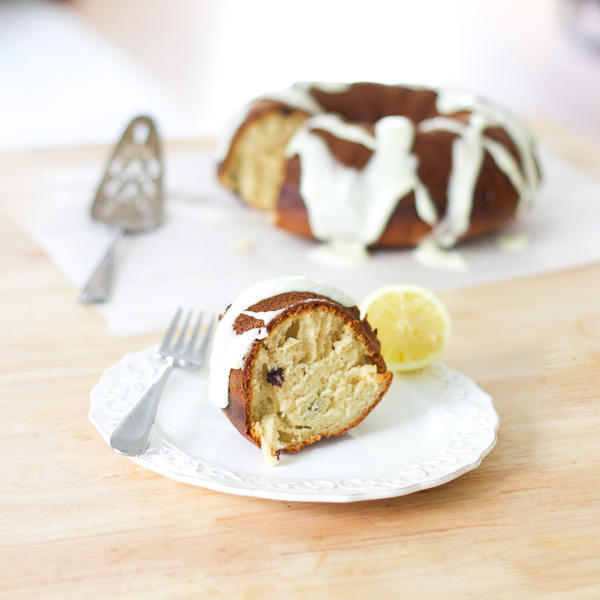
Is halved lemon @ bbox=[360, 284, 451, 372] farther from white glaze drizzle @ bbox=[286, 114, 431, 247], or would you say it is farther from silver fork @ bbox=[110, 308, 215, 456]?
white glaze drizzle @ bbox=[286, 114, 431, 247]

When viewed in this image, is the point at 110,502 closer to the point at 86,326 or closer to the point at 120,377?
the point at 120,377

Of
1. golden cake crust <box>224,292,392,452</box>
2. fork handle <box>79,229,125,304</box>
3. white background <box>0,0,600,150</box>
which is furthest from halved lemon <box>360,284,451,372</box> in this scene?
white background <box>0,0,600,150</box>

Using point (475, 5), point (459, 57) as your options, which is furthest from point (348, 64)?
point (475, 5)

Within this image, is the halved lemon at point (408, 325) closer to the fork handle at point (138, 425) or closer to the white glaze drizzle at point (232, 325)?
the white glaze drizzle at point (232, 325)

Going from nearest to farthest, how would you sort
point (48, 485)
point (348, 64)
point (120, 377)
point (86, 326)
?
1. point (48, 485)
2. point (120, 377)
3. point (86, 326)
4. point (348, 64)

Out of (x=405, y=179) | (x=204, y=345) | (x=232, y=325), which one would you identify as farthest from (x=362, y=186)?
(x=232, y=325)

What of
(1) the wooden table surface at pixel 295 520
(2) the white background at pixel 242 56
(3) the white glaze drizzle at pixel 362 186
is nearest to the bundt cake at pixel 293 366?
(1) the wooden table surface at pixel 295 520

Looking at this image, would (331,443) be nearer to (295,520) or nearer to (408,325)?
(295,520)
